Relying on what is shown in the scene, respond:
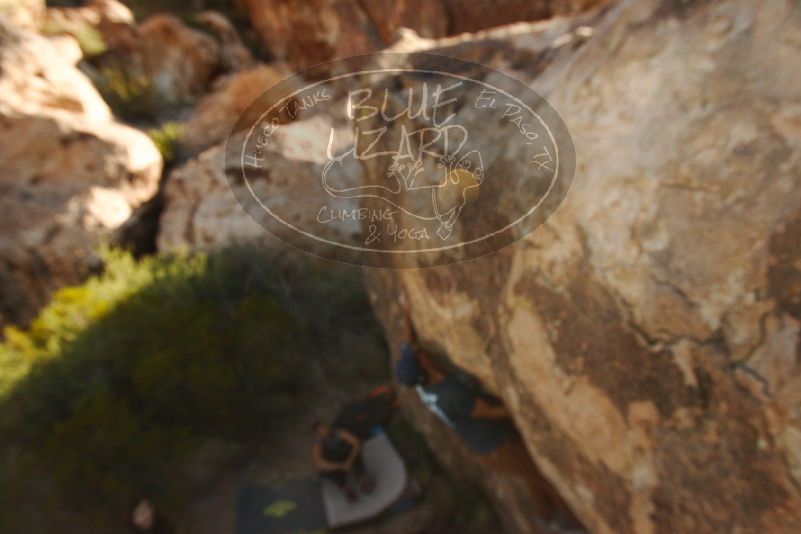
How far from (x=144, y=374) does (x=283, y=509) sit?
4.58 ft

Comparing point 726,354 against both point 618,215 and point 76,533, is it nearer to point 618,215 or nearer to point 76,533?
point 618,215

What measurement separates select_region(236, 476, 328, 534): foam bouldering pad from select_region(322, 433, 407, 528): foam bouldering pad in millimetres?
88

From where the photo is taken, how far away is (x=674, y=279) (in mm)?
1240

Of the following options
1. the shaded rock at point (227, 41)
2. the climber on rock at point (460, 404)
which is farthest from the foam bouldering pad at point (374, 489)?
the shaded rock at point (227, 41)

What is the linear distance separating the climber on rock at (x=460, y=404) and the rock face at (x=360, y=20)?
5.57 metres

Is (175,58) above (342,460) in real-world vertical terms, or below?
above

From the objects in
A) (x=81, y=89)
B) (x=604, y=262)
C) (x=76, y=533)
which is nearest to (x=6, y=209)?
(x=81, y=89)

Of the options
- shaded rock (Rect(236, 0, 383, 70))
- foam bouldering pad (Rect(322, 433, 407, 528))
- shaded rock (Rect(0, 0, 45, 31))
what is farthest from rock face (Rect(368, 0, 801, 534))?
shaded rock (Rect(0, 0, 45, 31))

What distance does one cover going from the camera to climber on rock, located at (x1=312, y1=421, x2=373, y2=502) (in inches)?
143

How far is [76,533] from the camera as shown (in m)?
3.21

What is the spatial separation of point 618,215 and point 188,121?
26.2 ft

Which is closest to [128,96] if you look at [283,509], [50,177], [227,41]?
[227,41]

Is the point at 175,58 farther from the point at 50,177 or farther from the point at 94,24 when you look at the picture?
the point at 50,177

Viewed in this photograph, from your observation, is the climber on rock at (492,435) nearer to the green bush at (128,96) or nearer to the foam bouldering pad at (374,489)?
the foam bouldering pad at (374,489)
